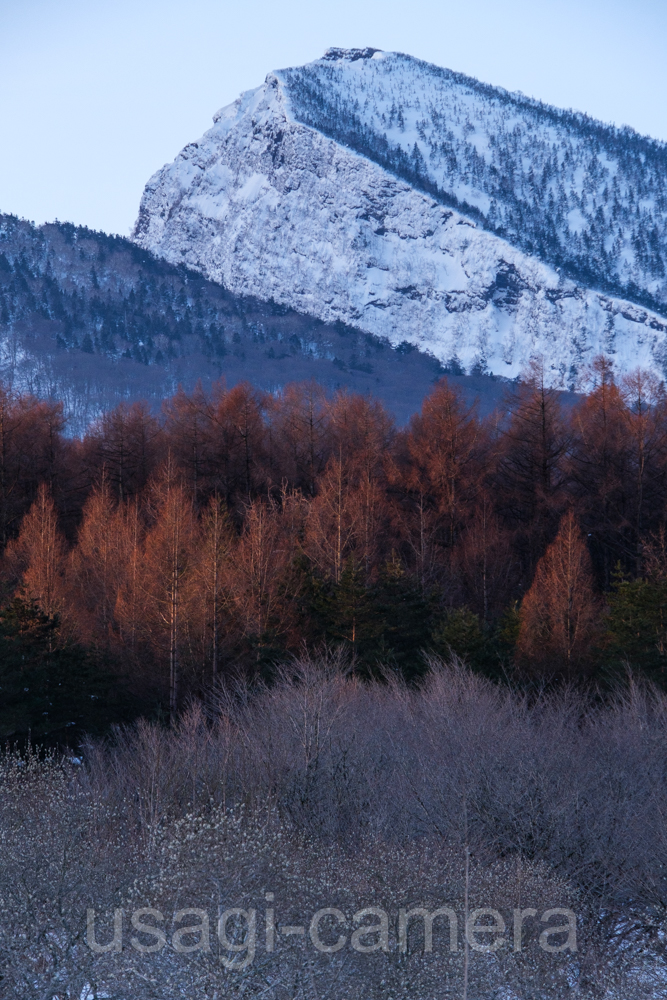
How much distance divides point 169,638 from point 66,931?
27.8 meters

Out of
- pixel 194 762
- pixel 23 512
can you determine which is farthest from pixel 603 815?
pixel 23 512

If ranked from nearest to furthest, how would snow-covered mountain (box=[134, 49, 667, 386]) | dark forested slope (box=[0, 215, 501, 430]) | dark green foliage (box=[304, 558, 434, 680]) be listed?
dark green foliage (box=[304, 558, 434, 680])
dark forested slope (box=[0, 215, 501, 430])
snow-covered mountain (box=[134, 49, 667, 386])

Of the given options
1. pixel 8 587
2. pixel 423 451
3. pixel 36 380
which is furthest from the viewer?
pixel 36 380

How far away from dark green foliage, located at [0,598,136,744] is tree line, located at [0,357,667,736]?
10cm

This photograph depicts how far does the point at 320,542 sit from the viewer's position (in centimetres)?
5012

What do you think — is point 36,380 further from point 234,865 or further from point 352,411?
point 234,865

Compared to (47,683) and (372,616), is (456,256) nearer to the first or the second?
(372,616)

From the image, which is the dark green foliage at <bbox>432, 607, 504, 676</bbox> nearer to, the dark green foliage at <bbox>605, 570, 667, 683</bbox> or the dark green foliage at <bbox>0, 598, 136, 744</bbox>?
the dark green foliage at <bbox>605, 570, 667, 683</bbox>

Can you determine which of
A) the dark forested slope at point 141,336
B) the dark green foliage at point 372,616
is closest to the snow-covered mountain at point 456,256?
the dark forested slope at point 141,336

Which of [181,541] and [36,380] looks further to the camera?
[36,380]

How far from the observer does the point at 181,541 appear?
4544cm

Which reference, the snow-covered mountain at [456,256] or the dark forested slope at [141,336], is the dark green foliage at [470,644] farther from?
the snow-covered mountain at [456,256]

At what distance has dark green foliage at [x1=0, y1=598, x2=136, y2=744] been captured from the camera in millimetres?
35531

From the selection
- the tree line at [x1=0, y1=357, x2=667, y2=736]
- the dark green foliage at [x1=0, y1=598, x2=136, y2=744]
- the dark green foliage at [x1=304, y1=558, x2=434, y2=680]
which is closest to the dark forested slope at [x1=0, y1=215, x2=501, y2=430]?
the tree line at [x1=0, y1=357, x2=667, y2=736]
